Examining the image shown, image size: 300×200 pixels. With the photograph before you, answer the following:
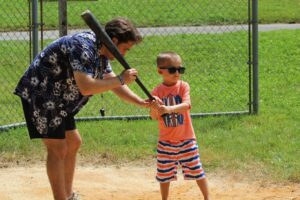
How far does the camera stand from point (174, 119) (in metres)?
5.54

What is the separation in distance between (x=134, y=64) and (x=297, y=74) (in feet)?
7.52

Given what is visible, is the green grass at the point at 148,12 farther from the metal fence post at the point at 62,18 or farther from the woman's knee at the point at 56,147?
the woman's knee at the point at 56,147

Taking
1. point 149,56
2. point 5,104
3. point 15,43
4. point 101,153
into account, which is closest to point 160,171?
point 101,153

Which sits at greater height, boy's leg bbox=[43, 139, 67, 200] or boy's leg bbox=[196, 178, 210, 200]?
boy's leg bbox=[43, 139, 67, 200]

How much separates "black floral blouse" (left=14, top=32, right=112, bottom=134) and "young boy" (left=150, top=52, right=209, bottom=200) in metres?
0.55

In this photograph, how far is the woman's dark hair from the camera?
4949mm

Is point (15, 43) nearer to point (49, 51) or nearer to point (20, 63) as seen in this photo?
point (20, 63)

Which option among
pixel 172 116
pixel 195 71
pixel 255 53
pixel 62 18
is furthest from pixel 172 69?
pixel 195 71

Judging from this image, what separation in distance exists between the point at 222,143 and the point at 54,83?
9.26 feet

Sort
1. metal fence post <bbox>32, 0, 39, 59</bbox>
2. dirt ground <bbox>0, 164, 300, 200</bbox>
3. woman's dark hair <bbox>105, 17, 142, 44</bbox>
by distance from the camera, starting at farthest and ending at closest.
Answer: metal fence post <bbox>32, 0, 39, 59</bbox> < dirt ground <bbox>0, 164, 300, 200</bbox> < woman's dark hair <bbox>105, 17, 142, 44</bbox>

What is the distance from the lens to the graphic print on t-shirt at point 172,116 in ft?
18.2

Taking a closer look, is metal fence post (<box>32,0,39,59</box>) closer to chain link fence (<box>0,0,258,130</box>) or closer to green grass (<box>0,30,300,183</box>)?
chain link fence (<box>0,0,258,130</box>)

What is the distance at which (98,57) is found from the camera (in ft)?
16.6

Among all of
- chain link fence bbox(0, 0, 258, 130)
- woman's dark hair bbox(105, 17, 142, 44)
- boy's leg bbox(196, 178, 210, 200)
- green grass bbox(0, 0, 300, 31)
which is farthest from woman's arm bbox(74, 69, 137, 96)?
green grass bbox(0, 0, 300, 31)
